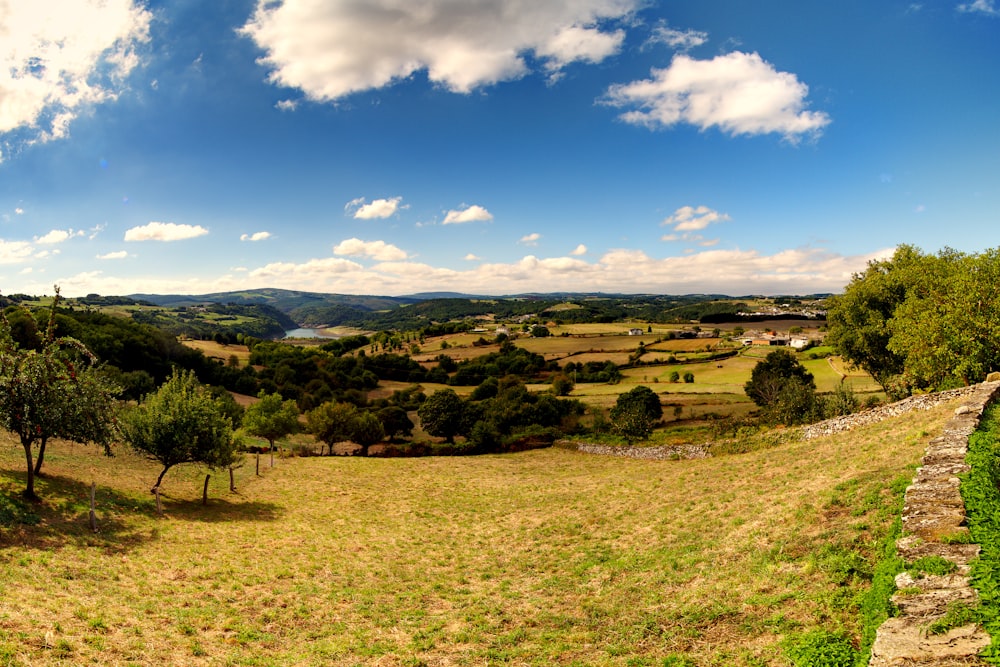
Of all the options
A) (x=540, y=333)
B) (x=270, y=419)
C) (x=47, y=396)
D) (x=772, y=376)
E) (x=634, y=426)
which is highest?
(x=47, y=396)

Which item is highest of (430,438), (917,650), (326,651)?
(917,650)

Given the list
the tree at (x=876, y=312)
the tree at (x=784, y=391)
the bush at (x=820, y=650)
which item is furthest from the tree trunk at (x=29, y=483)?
the tree at (x=876, y=312)

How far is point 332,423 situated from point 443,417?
1463 cm

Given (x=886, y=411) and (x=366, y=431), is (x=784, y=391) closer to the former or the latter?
(x=886, y=411)

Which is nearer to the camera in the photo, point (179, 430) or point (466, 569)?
point (466, 569)

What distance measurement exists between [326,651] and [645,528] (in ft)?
40.2

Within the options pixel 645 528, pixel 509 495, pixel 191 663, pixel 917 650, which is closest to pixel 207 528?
pixel 191 663

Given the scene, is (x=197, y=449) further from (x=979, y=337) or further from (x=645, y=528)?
(x=979, y=337)

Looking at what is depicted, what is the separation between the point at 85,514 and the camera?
1914 cm

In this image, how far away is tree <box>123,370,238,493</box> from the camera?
24.0 metres

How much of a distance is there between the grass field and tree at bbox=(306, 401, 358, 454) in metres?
26.0

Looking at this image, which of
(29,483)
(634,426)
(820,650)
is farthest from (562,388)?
(820,650)

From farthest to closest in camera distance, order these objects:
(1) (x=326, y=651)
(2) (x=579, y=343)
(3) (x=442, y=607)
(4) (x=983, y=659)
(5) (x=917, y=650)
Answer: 1. (2) (x=579, y=343)
2. (3) (x=442, y=607)
3. (1) (x=326, y=651)
4. (5) (x=917, y=650)
5. (4) (x=983, y=659)

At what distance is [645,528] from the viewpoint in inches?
712
